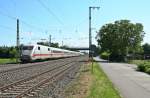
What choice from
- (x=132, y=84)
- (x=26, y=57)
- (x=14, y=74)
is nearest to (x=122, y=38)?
(x=26, y=57)

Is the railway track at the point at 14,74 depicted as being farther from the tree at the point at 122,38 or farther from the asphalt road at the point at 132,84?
the tree at the point at 122,38

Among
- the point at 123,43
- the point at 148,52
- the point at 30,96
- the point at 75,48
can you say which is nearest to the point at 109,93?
the point at 30,96

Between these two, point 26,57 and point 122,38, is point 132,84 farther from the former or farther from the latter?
point 122,38

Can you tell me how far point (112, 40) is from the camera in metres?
90.6

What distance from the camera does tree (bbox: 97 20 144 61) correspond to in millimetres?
89438

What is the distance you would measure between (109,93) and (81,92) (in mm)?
1415

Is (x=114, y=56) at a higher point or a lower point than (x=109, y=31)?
lower

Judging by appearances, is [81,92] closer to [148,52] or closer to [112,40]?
[112,40]

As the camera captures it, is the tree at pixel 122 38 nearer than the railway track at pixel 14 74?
No

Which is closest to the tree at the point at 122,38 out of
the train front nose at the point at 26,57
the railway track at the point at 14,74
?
the train front nose at the point at 26,57

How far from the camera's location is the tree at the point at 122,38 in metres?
89.4

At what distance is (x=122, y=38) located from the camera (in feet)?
294

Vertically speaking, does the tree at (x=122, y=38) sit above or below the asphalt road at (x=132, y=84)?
above

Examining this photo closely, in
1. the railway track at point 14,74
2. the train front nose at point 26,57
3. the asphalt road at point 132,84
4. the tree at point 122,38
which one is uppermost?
the tree at point 122,38
